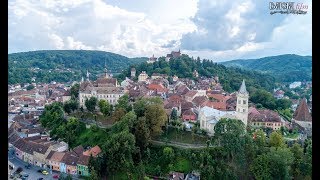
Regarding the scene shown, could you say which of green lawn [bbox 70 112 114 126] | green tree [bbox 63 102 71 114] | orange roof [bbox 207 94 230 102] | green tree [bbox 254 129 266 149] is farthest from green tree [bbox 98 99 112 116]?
green tree [bbox 254 129 266 149]

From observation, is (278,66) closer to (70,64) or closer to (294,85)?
(294,85)

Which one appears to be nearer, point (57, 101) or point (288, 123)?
point (288, 123)

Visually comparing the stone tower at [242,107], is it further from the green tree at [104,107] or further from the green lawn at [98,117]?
the green tree at [104,107]

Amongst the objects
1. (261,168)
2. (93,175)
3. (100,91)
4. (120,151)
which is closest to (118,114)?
(120,151)

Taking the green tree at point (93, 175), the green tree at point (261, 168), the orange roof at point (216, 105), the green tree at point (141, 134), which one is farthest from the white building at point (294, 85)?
the green tree at point (93, 175)

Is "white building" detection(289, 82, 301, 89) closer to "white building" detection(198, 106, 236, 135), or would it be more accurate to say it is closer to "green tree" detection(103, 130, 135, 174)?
"white building" detection(198, 106, 236, 135)

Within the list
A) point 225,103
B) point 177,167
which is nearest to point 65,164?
point 177,167
